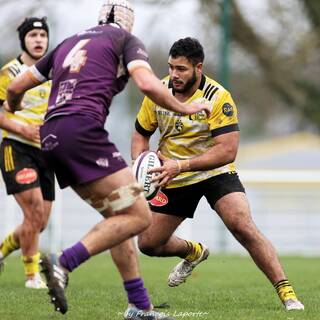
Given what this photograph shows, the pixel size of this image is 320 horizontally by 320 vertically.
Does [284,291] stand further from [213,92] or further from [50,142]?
[50,142]

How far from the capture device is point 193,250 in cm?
824

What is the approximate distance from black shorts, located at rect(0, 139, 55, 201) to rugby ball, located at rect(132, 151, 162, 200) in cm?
211

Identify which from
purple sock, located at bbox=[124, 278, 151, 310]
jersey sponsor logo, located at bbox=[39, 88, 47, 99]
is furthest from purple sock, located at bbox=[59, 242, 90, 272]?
jersey sponsor logo, located at bbox=[39, 88, 47, 99]

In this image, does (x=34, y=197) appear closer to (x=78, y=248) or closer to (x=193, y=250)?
(x=193, y=250)

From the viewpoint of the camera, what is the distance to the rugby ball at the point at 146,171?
709cm

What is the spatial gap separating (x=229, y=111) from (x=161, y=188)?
78cm

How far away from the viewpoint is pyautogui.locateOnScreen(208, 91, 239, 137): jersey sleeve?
7406 millimetres

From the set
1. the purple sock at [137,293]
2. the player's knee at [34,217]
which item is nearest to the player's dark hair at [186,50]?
the purple sock at [137,293]

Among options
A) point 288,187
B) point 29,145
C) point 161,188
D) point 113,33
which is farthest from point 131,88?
point 113,33

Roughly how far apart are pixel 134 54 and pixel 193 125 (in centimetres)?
181

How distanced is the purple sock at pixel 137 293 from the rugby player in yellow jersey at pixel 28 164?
2.95 meters

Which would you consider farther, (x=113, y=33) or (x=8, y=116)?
(x=8, y=116)

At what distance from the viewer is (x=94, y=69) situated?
5.94 meters

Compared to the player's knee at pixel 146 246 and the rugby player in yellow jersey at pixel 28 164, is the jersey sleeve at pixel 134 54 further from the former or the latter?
the rugby player in yellow jersey at pixel 28 164
